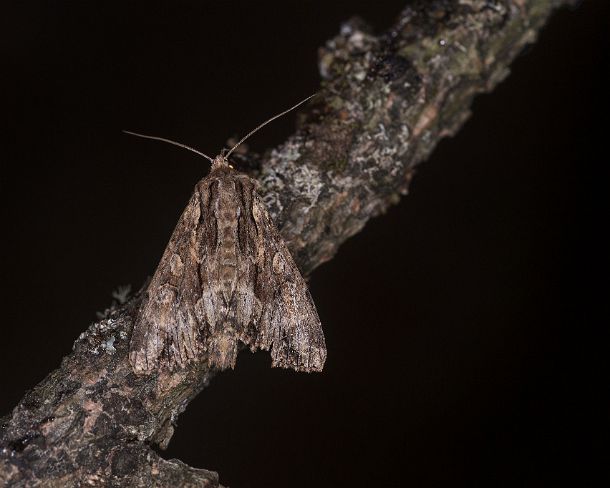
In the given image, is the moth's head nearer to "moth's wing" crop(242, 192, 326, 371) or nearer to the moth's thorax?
the moth's thorax

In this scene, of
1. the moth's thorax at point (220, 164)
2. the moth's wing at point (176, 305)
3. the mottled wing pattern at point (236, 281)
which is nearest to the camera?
the moth's wing at point (176, 305)

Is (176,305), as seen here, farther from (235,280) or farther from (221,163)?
(221,163)

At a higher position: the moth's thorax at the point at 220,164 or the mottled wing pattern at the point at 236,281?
the moth's thorax at the point at 220,164

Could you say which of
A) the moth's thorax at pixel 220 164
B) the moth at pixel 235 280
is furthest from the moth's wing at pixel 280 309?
the moth's thorax at pixel 220 164

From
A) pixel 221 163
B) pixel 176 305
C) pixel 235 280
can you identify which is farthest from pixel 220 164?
pixel 176 305

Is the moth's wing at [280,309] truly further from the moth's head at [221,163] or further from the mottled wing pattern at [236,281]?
the moth's head at [221,163]

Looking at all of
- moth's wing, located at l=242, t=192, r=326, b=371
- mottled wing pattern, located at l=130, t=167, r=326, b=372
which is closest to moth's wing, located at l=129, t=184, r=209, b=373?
mottled wing pattern, located at l=130, t=167, r=326, b=372

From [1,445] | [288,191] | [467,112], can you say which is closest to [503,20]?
[467,112]
